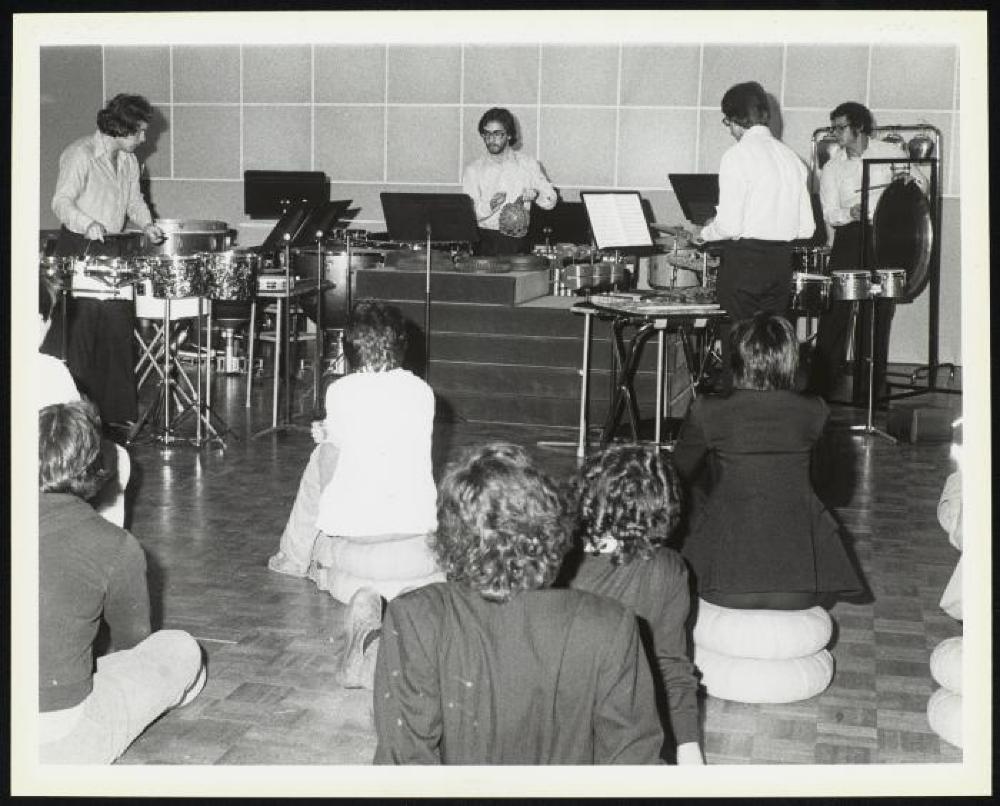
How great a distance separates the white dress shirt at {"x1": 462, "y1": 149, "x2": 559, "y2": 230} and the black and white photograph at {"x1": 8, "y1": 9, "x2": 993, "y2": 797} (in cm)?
4

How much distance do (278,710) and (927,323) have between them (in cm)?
754

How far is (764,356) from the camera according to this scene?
3.58 meters

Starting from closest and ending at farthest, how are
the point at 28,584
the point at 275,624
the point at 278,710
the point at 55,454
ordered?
the point at 28,584, the point at 55,454, the point at 278,710, the point at 275,624

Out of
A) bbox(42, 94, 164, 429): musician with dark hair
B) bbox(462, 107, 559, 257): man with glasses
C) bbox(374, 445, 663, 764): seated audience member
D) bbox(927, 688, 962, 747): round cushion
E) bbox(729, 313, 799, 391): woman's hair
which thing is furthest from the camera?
bbox(462, 107, 559, 257): man with glasses

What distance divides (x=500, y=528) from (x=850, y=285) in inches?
203

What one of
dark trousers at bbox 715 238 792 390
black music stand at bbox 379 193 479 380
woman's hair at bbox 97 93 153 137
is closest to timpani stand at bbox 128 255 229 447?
woman's hair at bbox 97 93 153 137

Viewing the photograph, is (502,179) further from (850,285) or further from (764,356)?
(764,356)

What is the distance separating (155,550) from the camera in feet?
16.1

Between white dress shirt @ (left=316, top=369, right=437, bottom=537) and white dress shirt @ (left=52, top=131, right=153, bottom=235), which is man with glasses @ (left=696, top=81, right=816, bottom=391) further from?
white dress shirt @ (left=52, top=131, right=153, bottom=235)

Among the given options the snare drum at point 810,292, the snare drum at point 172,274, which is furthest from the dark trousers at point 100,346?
the snare drum at point 810,292

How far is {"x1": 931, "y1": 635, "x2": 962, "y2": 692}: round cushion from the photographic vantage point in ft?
10.7

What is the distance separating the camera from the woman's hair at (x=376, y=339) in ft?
13.2

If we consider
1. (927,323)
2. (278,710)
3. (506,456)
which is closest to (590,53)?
(927,323)

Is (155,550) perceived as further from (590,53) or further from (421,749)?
(590,53)
